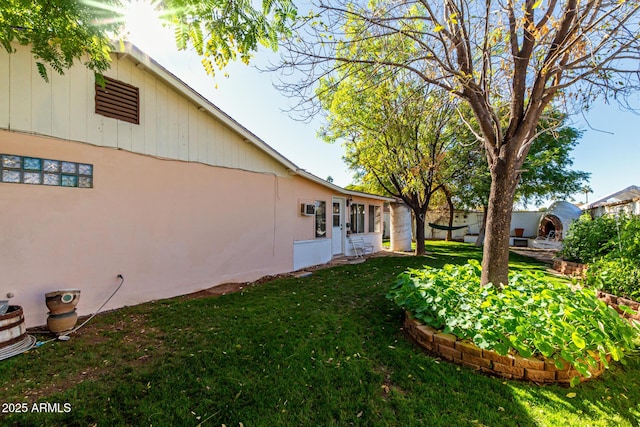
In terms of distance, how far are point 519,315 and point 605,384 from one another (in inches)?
35.8

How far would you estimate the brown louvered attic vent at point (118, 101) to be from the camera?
4559 millimetres

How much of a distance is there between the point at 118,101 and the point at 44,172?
1.60m

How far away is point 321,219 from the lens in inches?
378

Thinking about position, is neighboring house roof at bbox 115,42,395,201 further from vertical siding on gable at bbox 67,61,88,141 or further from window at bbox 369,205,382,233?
window at bbox 369,205,382,233

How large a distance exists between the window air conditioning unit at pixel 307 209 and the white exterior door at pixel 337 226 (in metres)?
1.61

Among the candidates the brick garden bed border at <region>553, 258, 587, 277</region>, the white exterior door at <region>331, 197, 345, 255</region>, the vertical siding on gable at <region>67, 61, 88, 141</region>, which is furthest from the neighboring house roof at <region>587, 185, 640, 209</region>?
the vertical siding on gable at <region>67, 61, 88, 141</region>

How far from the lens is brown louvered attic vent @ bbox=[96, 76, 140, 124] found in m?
4.56

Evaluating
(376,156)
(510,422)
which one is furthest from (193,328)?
(376,156)

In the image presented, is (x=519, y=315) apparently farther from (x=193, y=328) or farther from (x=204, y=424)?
(x=193, y=328)

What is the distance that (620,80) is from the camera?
368 centimetres

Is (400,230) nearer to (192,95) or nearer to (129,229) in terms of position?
(192,95)

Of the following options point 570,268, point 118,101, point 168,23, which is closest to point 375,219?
point 570,268

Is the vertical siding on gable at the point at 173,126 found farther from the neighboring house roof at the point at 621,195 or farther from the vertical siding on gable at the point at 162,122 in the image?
the neighboring house roof at the point at 621,195

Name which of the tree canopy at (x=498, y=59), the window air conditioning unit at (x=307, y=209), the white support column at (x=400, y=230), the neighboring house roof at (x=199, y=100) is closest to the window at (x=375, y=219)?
the white support column at (x=400, y=230)
